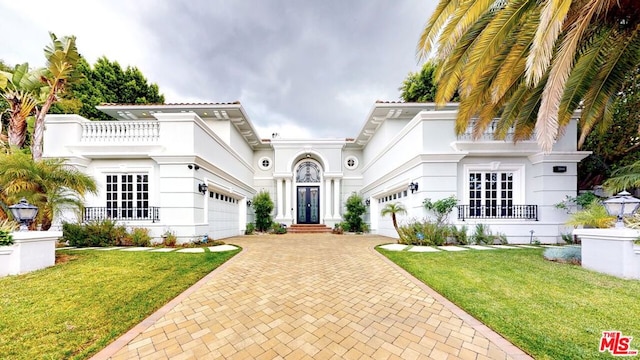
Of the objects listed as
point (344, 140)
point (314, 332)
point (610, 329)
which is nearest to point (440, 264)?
point (610, 329)

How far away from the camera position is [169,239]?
912 cm

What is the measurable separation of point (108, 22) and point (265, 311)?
12533 mm

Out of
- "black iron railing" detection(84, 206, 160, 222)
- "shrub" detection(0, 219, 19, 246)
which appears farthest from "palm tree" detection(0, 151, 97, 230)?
"black iron railing" detection(84, 206, 160, 222)

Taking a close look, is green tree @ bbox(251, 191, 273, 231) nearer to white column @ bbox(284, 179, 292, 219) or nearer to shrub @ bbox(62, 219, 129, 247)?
white column @ bbox(284, 179, 292, 219)

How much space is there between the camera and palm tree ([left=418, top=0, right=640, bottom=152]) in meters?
4.19

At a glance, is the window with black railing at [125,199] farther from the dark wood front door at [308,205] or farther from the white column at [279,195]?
the dark wood front door at [308,205]

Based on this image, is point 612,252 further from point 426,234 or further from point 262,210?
point 262,210

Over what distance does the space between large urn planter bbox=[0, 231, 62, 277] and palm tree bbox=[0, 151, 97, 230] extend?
1.01 metres

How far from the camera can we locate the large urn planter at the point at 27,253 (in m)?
5.21

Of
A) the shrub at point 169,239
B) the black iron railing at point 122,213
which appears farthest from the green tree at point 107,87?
the shrub at point 169,239

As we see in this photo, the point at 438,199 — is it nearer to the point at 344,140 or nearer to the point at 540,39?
the point at 540,39

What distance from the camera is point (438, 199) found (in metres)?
9.31

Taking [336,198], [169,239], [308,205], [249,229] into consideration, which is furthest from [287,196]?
[169,239]

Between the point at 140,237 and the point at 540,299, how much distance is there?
1145 centimetres
